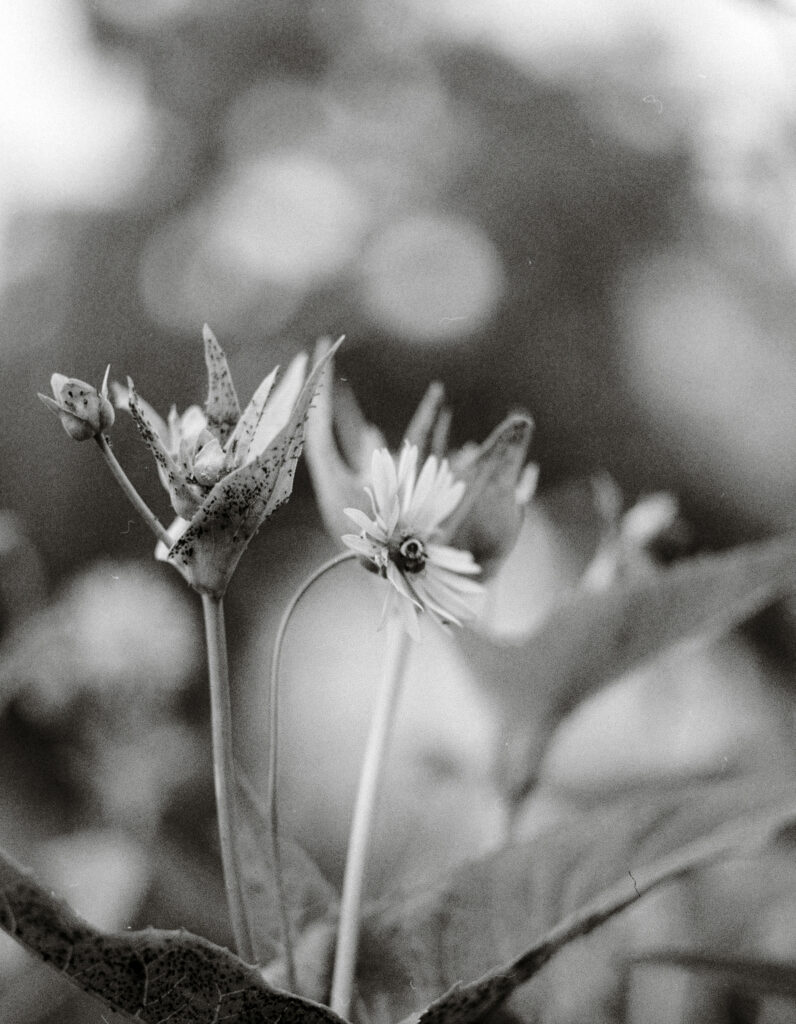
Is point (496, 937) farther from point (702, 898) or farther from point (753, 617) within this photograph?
point (753, 617)

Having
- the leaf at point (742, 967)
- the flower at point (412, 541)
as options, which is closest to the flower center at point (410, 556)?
the flower at point (412, 541)

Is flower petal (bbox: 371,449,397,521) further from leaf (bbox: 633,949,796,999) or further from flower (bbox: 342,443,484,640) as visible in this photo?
leaf (bbox: 633,949,796,999)

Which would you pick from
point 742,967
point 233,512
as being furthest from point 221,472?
A: point 742,967

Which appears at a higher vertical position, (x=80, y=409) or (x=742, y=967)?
(x=80, y=409)

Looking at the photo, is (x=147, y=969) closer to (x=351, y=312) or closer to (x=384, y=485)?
(x=384, y=485)

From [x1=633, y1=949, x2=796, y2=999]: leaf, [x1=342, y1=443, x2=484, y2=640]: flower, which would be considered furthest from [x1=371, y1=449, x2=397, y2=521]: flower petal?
[x1=633, y1=949, x2=796, y2=999]: leaf

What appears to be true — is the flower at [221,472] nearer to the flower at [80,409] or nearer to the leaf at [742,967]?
the flower at [80,409]
